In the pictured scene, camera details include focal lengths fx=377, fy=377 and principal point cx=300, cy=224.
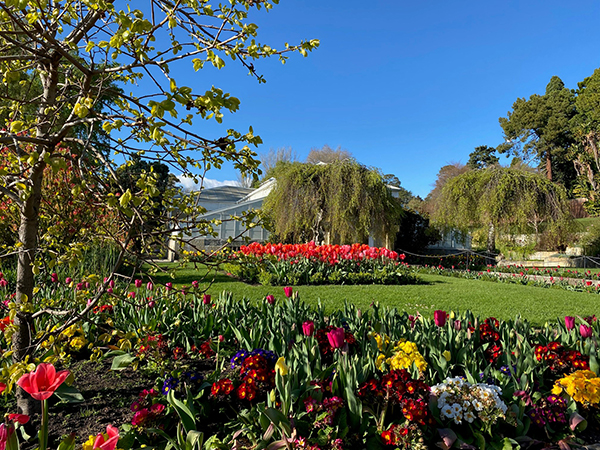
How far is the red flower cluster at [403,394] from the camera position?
1703 millimetres

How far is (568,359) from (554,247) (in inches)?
732

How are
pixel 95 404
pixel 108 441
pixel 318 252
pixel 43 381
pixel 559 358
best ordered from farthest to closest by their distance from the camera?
pixel 318 252 → pixel 559 358 → pixel 95 404 → pixel 43 381 → pixel 108 441

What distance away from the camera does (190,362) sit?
2.73 meters

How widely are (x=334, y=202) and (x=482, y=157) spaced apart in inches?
1169

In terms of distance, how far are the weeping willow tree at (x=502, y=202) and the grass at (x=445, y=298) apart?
27.1 ft

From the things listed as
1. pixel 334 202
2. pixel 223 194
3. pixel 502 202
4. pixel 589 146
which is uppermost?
pixel 589 146

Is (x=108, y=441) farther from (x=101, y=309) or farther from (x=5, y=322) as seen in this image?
(x=101, y=309)

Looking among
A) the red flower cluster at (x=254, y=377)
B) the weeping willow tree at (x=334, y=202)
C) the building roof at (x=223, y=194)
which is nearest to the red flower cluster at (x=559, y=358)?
the red flower cluster at (x=254, y=377)

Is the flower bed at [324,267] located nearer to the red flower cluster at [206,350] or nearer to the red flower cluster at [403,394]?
the red flower cluster at [206,350]

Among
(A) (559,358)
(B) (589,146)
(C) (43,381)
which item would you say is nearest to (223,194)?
(B) (589,146)

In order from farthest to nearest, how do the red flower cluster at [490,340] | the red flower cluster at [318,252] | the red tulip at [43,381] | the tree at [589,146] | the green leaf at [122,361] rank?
the tree at [589,146] → the red flower cluster at [318,252] → the red flower cluster at [490,340] → the green leaf at [122,361] → the red tulip at [43,381]

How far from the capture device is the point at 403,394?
1.79 metres

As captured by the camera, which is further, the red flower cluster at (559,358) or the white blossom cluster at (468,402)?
the red flower cluster at (559,358)

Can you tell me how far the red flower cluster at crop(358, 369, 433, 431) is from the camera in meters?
1.70
